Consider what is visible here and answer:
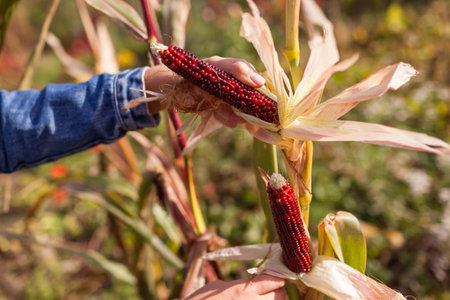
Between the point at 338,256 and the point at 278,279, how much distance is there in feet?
0.43

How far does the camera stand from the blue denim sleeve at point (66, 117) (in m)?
0.79

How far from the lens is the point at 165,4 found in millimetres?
1079

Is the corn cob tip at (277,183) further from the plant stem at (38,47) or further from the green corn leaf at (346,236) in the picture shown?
the plant stem at (38,47)

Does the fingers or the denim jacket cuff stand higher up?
the fingers

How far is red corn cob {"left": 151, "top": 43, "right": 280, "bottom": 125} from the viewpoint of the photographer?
60cm

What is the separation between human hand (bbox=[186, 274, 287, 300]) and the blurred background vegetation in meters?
0.46

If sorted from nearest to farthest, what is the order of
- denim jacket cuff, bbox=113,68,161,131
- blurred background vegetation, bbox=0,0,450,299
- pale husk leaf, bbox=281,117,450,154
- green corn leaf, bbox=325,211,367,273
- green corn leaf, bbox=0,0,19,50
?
pale husk leaf, bbox=281,117,450,154 → green corn leaf, bbox=325,211,367,273 → denim jacket cuff, bbox=113,68,161,131 → green corn leaf, bbox=0,0,19,50 → blurred background vegetation, bbox=0,0,450,299

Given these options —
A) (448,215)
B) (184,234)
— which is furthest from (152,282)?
(448,215)

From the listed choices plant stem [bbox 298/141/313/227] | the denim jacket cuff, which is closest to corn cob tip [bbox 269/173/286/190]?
plant stem [bbox 298/141/313/227]

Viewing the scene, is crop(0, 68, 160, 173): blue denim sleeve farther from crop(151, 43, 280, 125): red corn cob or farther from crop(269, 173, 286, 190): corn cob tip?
crop(269, 173, 286, 190): corn cob tip

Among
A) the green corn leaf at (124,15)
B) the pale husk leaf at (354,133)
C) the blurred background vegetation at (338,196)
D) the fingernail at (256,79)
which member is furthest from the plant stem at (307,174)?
the green corn leaf at (124,15)

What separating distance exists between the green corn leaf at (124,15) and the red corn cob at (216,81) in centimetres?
28

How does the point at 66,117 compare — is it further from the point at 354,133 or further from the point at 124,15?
the point at 354,133

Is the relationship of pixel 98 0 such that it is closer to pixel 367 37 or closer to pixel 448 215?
pixel 448 215
